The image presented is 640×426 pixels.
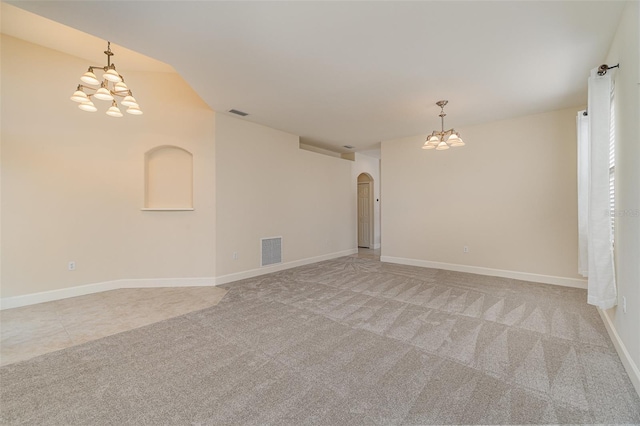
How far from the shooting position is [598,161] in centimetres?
236

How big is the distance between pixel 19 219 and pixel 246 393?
3996mm

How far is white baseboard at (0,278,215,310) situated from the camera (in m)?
3.41

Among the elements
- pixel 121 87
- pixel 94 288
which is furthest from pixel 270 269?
pixel 121 87

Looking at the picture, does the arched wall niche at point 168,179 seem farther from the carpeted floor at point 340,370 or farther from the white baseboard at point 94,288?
the carpeted floor at point 340,370

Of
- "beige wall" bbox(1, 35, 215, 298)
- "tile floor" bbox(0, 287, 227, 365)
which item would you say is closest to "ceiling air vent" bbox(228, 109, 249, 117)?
"beige wall" bbox(1, 35, 215, 298)

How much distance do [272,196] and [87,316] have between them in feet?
10.9

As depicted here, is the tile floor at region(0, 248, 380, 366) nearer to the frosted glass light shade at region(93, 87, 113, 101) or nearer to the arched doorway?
the frosted glass light shade at region(93, 87, 113, 101)

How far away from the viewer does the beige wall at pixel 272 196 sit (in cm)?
462

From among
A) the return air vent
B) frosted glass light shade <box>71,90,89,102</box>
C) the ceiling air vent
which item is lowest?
the return air vent

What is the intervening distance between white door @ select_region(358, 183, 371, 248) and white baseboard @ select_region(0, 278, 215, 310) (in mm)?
5347

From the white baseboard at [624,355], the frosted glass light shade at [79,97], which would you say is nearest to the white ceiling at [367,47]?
the frosted glass light shade at [79,97]

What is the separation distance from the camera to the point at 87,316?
3.11 meters

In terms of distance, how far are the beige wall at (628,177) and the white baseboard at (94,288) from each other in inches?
191

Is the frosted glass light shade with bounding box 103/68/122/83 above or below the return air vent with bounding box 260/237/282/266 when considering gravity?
above
